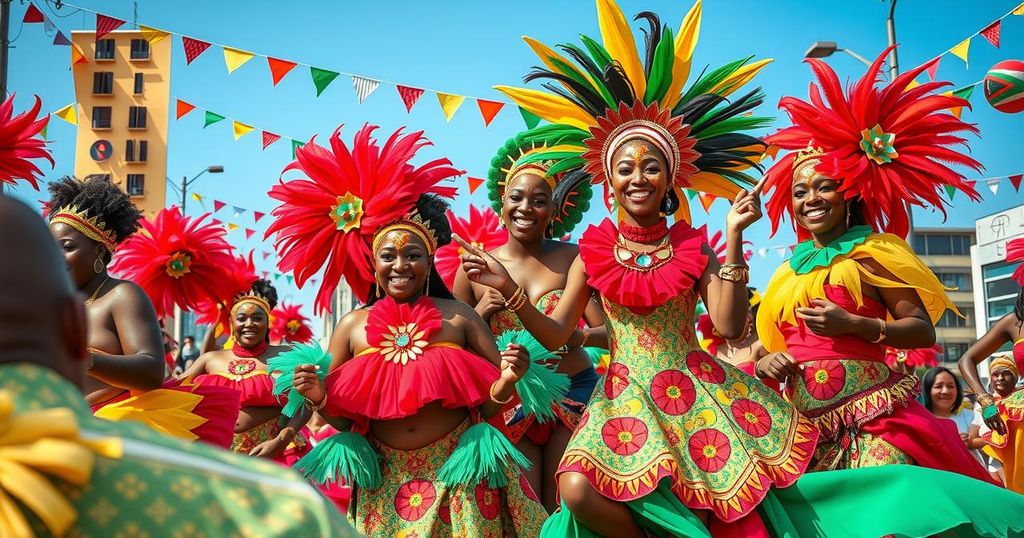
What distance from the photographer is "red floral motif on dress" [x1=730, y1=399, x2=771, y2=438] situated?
4410 millimetres

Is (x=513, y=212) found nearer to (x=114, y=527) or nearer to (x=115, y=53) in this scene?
(x=114, y=527)

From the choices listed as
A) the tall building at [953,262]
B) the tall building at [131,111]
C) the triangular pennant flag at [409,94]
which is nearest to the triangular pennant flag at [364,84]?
the triangular pennant flag at [409,94]

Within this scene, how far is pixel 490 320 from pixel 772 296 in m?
1.80

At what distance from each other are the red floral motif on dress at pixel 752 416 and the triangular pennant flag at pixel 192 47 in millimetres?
8266

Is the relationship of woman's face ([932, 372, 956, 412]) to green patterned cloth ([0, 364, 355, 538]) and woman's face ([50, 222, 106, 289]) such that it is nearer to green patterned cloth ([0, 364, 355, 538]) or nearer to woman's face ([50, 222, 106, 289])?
woman's face ([50, 222, 106, 289])

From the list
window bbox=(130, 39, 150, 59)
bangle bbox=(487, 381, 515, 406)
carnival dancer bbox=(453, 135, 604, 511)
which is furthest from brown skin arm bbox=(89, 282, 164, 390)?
window bbox=(130, 39, 150, 59)

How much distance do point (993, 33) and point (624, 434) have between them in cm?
786

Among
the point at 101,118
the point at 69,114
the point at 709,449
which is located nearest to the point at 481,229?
the point at 709,449

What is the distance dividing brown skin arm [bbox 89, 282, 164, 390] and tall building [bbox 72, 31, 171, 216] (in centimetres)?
4926

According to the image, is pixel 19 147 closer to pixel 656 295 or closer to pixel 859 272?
pixel 656 295

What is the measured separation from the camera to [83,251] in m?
5.34

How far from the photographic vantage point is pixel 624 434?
4.32 m

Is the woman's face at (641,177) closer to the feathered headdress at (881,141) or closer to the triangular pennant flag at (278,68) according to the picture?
the feathered headdress at (881,141)

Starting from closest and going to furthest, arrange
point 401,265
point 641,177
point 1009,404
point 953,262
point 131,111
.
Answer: point 641,177, point 401,265, point 1009,404, point 131,111, point 953,262
